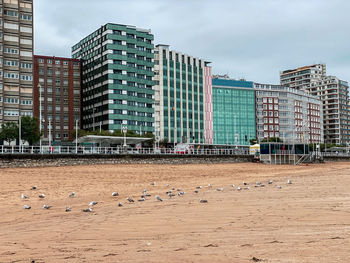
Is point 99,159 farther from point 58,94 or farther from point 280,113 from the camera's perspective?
point 280,113

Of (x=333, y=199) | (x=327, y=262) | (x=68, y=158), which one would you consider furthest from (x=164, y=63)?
(x=327, y=262)

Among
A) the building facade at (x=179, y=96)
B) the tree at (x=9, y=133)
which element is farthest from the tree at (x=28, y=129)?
the building facade at (x=179, y=96)

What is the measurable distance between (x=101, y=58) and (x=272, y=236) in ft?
379

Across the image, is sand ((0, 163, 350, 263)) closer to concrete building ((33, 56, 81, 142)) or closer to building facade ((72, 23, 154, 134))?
building facade ((72, 23, 154, 134))

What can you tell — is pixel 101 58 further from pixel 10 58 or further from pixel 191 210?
pixel 191 210

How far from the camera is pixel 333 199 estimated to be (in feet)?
50.1

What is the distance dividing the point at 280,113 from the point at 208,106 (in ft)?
106

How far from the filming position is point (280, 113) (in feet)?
513

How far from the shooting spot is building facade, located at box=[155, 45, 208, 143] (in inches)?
5039

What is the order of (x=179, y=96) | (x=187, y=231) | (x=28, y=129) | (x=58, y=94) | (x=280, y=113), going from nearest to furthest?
1. (x=187, y=231)
2. (x=28, y=129)
3. (x=58, y=94)
4. (x=179, y=96)
5. (x=280, y=113)

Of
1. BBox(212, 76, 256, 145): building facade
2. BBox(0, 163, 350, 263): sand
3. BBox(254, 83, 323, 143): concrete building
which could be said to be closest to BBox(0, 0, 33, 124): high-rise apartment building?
BBox(212, 76, 256, 145): building facade

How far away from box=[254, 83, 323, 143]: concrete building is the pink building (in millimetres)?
19431

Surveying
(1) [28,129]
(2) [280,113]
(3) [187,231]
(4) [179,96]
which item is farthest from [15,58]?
(2) [280,113]

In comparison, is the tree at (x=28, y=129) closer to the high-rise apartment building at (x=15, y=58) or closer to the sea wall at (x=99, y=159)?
the high-rise apartment building at (x=15, y=58)
